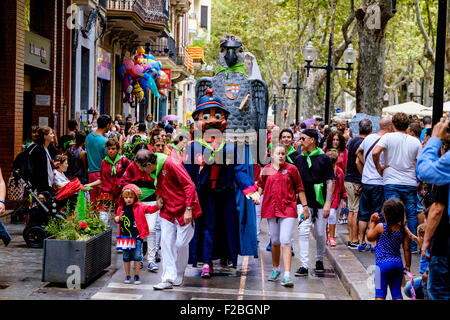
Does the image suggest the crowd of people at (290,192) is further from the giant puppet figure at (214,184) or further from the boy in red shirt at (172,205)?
the giant puppet figure at (214,184)

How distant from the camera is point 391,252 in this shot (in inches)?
274

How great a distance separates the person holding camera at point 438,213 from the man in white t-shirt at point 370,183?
4.84 metres

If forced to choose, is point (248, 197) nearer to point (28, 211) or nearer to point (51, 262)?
point (51, 262)

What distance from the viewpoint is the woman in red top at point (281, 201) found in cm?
919

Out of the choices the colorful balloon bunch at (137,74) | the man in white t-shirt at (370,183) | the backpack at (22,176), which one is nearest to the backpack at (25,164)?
the backpack at (22,176)

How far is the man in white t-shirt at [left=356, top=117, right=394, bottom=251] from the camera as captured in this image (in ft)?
35.4

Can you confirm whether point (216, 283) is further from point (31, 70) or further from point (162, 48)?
point (162, 48)

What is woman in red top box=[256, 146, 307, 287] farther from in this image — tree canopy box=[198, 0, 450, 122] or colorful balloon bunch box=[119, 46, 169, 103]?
colorful balloon bunch box=[119, 46, 169, 103]

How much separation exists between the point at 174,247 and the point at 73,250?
1213mm

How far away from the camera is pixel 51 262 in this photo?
8578 mm

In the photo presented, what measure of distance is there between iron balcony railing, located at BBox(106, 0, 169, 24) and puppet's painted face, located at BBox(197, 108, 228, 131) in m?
16.0

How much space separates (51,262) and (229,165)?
260 cm
